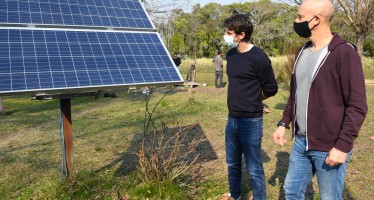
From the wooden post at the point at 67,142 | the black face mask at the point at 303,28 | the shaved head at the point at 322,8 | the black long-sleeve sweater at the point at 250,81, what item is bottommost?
the wooden post at the point at 67,142

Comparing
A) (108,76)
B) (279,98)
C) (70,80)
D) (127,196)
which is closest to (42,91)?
(70,80)

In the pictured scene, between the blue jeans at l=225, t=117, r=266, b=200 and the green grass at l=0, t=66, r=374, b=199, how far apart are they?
63 centimetres

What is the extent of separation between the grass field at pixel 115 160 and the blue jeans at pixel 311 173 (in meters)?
1.40

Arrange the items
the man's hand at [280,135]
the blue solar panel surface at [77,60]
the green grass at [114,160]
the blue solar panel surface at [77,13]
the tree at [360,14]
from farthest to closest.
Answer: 1. the tree at [360,14]
2. the blue solar panel surface at [77,13]
3. the green grass at [114,160]
4. the blue solar panel surface at [77,60]
5. the man's hand at [280,135]

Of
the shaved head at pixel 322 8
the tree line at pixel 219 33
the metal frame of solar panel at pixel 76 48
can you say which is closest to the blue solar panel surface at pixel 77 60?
the metal frame of solar panel at pixel 76 48

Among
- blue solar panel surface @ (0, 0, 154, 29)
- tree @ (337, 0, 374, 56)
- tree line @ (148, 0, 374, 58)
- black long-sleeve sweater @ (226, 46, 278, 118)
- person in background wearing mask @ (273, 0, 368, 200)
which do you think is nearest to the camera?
person in background wearing mask @ (273, 0, 368, 200)

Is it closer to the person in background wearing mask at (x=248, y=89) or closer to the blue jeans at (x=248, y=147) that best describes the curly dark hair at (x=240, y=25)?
the person in background wearing mask at (x=248, y=89)

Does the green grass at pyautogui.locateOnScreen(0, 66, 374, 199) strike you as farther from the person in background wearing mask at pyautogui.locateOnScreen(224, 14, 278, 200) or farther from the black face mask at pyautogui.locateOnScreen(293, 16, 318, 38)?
the black face mask at pyautogui.locateOnScreen(293, 16, 318, 38)

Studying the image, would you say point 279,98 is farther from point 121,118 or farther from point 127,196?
point 127,196

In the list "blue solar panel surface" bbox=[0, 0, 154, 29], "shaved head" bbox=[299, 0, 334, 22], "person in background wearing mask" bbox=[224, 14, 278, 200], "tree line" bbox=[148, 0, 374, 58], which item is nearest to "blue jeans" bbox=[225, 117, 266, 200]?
"person in background wearing mask" bbox=[224, 14, 278, 200]

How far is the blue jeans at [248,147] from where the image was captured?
3329 mm

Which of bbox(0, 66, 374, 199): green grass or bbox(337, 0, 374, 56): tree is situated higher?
bbox(337, 0, 374, 56): tree

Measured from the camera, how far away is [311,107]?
8.03 feet

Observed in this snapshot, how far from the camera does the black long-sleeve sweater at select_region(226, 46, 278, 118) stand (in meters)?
3.23
